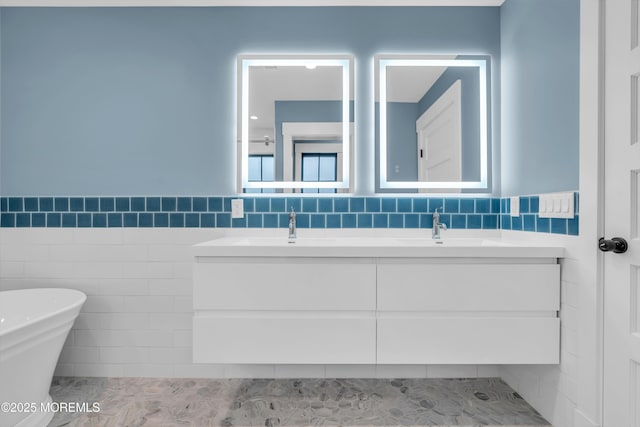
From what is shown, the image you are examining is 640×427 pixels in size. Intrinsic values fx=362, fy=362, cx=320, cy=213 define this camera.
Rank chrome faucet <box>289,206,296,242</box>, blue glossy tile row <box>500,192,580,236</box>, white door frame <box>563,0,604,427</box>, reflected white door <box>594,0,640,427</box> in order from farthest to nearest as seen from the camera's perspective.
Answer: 1. chrome faucet <box>289,206,296,242</box>
2. blue glossy tile row <box>500,192,580,236</box>
3. white door frame <box>563,0,604,427</box>
4. reflected white door <box>594,0,640,427</box>

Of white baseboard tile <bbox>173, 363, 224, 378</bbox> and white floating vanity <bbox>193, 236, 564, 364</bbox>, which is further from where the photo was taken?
white baseboard tile <bbox>173, 363, 224, 378</bbox>

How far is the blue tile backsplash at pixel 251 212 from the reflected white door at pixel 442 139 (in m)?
0.17

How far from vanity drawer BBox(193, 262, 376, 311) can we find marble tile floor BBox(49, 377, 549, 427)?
2.00 feet

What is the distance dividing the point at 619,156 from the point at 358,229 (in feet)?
4.01

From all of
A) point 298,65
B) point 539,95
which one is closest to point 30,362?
point 298,65

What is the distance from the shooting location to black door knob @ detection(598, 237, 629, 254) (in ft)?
4.26

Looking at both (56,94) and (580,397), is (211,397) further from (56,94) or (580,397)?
(56,94)

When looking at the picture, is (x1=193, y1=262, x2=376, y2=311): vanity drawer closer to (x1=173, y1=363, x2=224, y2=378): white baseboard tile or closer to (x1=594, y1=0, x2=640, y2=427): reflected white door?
(x1=173, y1=363, x2=224, y2=378): white baseboard tile

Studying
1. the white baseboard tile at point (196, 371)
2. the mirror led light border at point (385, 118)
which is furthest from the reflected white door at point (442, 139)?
the white baseboard tile at point (196, 371)

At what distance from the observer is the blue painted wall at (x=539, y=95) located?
1.54m

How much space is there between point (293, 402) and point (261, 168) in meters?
1.30

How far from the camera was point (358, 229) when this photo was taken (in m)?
2.13

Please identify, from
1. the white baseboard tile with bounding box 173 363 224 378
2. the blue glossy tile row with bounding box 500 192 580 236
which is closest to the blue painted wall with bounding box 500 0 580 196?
the blue glossy tile row with bounding box 500 192 580 236

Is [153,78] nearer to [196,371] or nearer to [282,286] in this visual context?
[282,286]
